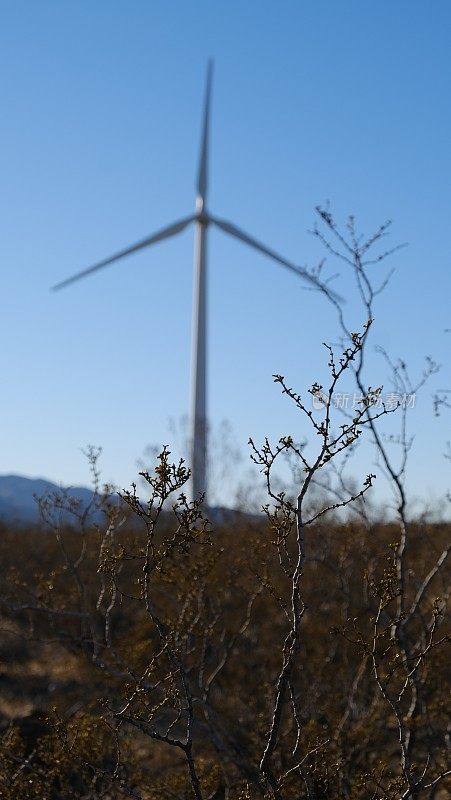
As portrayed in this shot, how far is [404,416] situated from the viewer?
8.12m

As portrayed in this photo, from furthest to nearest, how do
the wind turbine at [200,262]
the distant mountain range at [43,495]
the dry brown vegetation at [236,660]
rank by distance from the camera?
1. the wind turbine at [200,262]
2. the distant mountain range at [43,495]
3. the dry brown vegetation at [236,660]

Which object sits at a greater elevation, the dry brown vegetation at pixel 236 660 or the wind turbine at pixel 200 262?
the wind turbine at pixel 200 262

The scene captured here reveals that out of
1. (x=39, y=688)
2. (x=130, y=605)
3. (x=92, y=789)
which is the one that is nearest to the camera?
(x=92, y=789)

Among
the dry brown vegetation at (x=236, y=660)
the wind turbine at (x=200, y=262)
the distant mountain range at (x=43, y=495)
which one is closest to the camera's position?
the dry brown vegetation at (x=236, y=660)

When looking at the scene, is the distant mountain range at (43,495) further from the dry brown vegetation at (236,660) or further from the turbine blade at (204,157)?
the turbine blade at (204,157)

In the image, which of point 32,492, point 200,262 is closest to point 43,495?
point 32,492

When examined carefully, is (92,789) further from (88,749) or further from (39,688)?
(39,688)

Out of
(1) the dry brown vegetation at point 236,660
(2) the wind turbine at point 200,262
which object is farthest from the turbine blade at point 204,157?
(1) the dry brown vegetation at point 236,660

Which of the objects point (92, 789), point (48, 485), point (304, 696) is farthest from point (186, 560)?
point (92, 789)

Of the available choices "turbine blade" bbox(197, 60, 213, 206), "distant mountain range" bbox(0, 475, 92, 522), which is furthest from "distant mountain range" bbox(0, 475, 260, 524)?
"turbine blade" bbox(197, 60, 213, 206)

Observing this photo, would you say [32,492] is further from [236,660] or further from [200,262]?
[200,262]

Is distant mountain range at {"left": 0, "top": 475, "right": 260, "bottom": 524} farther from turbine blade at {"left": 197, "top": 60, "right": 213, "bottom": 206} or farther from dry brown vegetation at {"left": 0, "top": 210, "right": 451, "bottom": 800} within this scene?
turbine blade at {"left": 197, "top": 60, "right": 213, "bottom": 206}

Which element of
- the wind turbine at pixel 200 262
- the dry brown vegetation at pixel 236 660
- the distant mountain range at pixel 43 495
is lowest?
the dry brown vegetation at pixel 236 660

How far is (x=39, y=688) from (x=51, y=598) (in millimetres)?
8949
